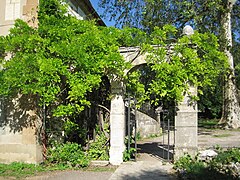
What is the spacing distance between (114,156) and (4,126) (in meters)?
3.58

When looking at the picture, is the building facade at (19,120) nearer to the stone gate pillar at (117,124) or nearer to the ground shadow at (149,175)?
the stone gate pillar at (117,124)

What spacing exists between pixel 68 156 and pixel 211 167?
414 centimetres

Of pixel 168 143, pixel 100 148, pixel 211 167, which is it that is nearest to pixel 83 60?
pixel 100 148

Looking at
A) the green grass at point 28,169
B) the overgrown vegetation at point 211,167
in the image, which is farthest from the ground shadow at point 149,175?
the green grass at point 28,169

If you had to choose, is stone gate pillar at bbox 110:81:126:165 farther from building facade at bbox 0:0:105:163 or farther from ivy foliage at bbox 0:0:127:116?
building facade at bbox 0:0:105:163

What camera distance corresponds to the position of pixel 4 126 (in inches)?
344

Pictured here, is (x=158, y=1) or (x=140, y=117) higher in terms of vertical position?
(x=158, y=1)

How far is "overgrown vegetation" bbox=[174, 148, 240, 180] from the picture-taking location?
18.4ft

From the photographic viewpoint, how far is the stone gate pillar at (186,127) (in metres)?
8.06

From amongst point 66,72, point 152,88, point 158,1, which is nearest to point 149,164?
point 152,88

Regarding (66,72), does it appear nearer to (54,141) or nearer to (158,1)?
(54,141)

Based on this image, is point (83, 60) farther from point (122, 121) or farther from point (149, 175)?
Answer: point (149, 175)

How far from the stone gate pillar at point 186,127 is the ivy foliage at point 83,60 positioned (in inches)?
15.5

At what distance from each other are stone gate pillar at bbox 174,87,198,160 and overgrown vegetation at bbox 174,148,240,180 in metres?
0.29
